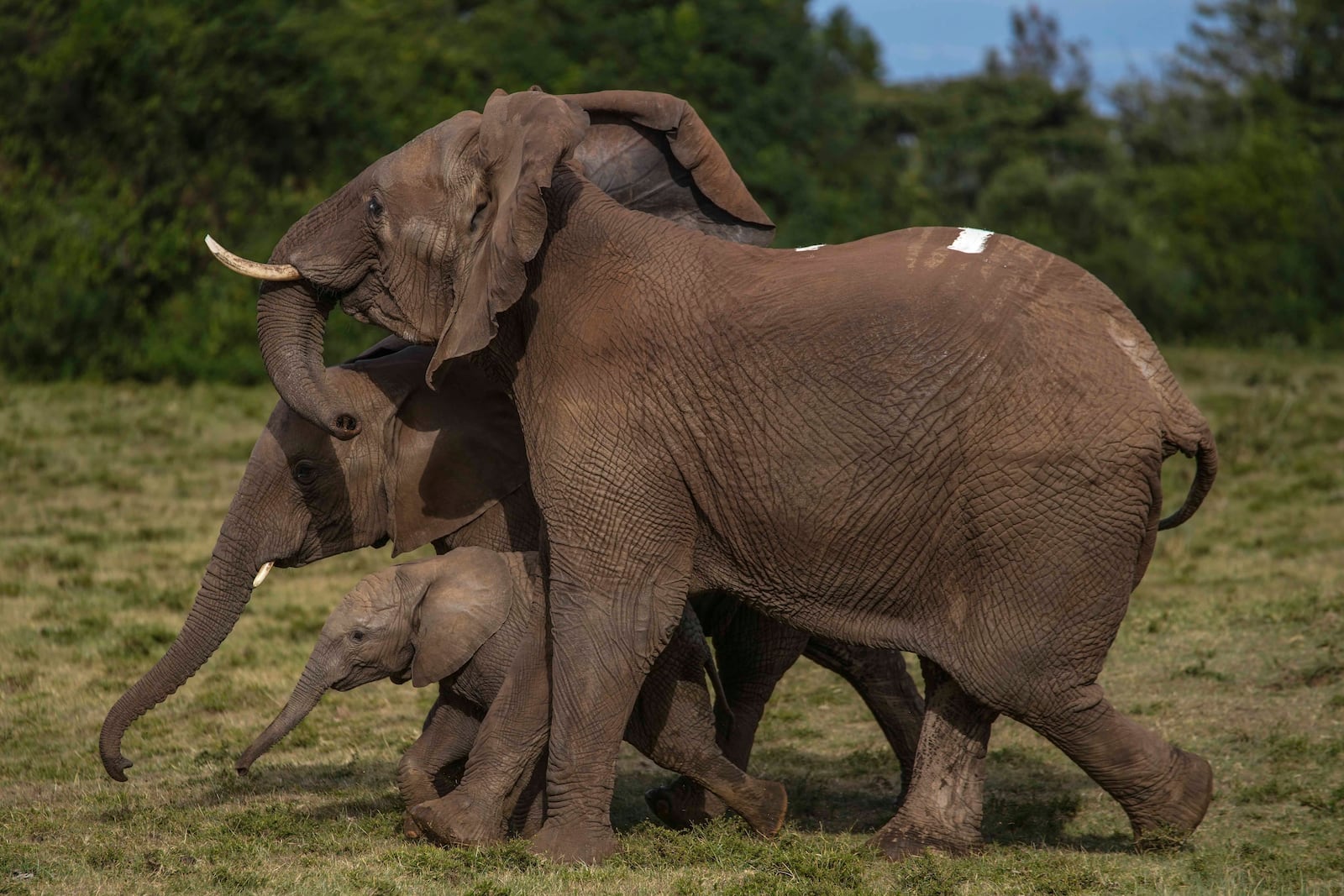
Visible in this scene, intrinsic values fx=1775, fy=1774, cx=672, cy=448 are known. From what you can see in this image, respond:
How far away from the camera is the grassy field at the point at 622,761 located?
22.5 ft

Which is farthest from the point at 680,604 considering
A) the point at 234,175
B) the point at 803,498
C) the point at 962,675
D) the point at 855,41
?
the point at 855,41

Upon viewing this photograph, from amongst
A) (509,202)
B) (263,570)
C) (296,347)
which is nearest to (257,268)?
(296,347)

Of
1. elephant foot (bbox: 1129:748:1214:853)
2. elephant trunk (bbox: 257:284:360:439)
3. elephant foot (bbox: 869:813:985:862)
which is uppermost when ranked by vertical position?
elephant trunk (bbox: 257:284:360:439)

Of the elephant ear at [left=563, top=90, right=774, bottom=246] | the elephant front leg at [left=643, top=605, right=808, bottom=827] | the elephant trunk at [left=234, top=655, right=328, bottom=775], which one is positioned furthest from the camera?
the elephant front leg at [left=643, top=605, right=808, bottom=827]

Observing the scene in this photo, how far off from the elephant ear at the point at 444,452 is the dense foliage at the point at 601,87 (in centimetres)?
1337

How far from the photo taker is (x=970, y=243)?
687cm

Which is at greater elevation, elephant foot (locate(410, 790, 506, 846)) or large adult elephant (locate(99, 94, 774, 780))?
large adult elephant (locate(99, 94, 774, 780))

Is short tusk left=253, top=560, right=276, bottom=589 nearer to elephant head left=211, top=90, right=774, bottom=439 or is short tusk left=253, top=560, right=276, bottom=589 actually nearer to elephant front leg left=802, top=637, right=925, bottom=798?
elephant head left=211, top=90, right=774, bottom=439

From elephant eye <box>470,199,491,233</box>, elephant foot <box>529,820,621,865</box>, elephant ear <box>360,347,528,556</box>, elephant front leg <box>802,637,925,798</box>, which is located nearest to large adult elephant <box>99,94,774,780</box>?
elephant ear <box>360,347,528,556</box>

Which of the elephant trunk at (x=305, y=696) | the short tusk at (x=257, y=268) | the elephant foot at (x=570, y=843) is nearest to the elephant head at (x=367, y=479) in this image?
the short tusk at (x=257, y=268)

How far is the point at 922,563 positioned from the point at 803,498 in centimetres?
51

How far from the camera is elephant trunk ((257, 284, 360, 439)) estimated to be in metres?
7.39

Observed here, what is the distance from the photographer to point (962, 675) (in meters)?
6.71

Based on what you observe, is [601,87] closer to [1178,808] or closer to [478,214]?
[478,214]
